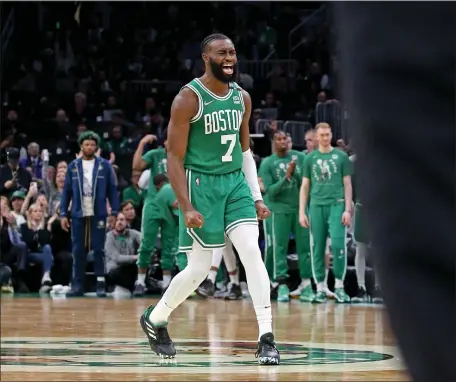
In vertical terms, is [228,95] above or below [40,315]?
above

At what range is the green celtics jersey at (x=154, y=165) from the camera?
15.5 m

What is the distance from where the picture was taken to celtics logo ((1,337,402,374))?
6.37 m

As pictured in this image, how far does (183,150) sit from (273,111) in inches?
605

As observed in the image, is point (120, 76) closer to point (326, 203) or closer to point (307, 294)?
point (326, 203)

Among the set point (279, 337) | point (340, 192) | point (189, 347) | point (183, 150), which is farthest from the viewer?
point (340, 192)

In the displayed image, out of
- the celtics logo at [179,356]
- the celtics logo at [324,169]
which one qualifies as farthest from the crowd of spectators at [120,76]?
A: the celtics logo at [179,356]

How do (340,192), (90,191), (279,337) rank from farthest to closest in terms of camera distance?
(90,191)
(340,192)
(279,337)

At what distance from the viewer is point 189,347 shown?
779cm

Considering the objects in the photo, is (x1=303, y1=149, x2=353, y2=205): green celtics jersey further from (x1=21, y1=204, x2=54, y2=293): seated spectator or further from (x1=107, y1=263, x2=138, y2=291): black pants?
(x1=21, y1=204, x2=54, y2=293): seated spectator

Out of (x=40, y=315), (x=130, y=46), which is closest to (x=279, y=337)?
(x=40, y=315)

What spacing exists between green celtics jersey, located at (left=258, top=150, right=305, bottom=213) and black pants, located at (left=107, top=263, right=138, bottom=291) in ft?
7.60

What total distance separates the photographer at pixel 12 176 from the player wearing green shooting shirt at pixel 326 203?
17.3 ft

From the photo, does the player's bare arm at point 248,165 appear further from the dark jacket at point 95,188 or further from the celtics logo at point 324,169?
the dark jacket at point 95,188

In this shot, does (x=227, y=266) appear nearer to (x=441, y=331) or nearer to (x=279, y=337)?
(x=279, y=337)
